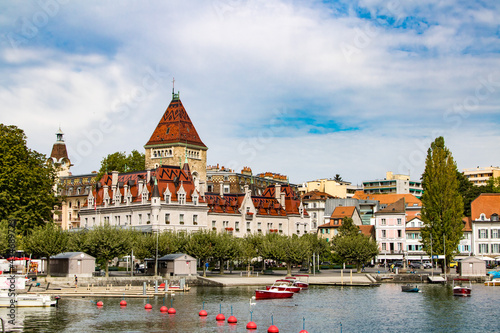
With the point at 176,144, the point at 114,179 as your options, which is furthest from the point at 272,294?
the point at 176,144

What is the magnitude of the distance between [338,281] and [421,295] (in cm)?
1603

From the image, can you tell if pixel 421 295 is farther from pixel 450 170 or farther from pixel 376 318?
pixel 450 170

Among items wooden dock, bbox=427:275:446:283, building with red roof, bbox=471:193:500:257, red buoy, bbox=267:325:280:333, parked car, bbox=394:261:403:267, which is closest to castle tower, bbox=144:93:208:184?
parked car, bbox=394:261:403:267

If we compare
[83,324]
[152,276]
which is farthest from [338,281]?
[83,324]

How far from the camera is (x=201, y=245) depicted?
328 feet

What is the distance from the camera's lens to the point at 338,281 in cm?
9725

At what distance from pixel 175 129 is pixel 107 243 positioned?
176 feet

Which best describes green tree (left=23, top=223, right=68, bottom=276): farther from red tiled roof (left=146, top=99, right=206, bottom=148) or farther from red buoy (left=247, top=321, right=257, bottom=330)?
red tiled roof (left=146, top=99, right=206, bottom=148)

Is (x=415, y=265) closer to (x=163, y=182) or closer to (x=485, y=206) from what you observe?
(x=485, y=206)

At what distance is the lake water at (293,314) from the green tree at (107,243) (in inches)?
595

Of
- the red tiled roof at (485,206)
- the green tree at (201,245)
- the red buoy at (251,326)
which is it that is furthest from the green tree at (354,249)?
the red buoy at (251,326)

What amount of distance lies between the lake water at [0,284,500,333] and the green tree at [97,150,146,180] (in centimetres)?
6612

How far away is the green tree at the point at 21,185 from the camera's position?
324 ft

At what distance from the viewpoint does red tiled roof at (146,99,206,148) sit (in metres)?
142
